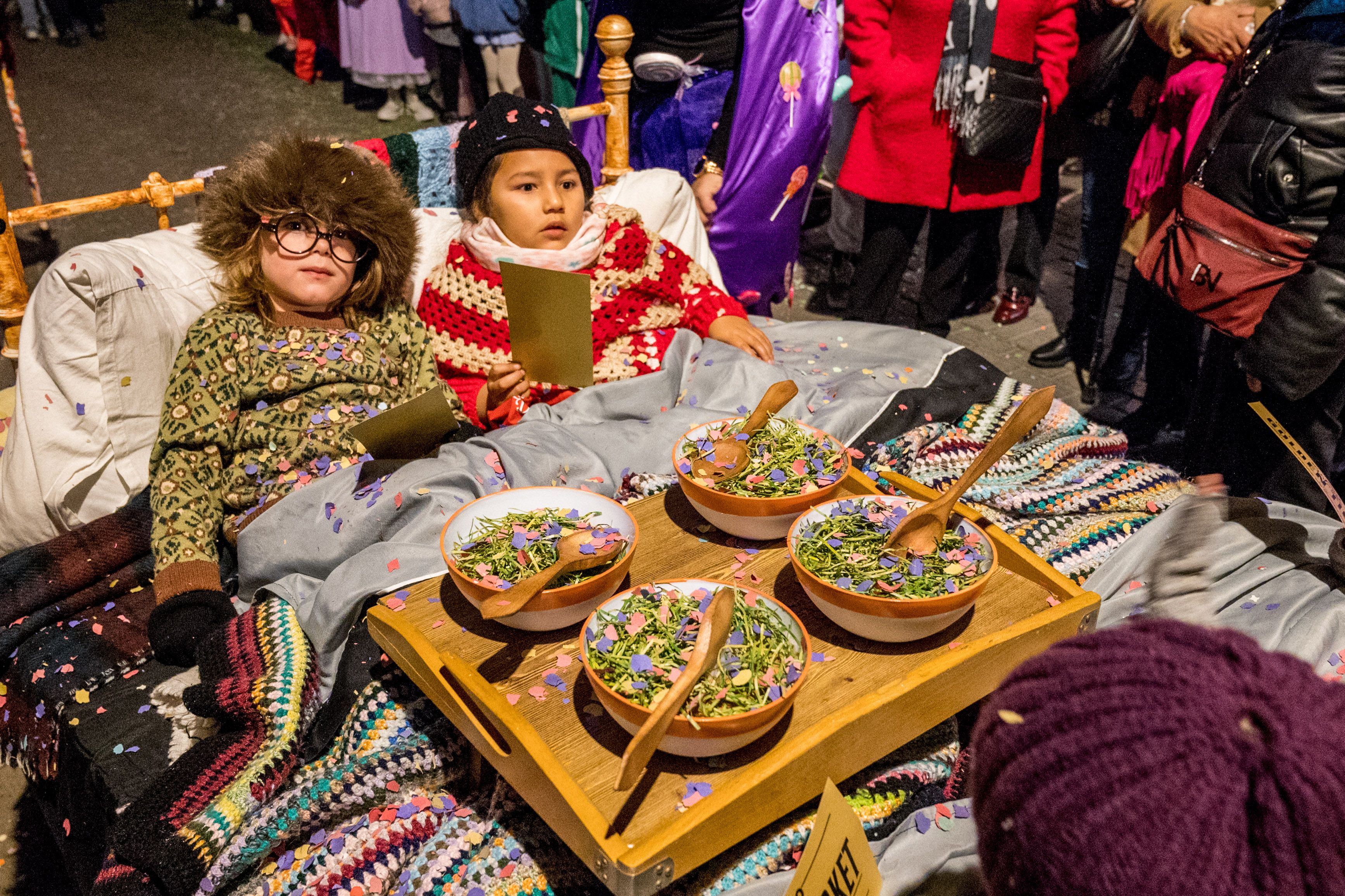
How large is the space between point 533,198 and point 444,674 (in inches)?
58.7

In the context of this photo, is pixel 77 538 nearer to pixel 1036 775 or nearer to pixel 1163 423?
pixel 1036 775

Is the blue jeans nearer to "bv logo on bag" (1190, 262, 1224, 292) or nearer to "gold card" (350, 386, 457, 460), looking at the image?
"bv logo on bag" (1190, 262, 1224, 292)

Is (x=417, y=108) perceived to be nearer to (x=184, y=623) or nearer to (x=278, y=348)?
(x=278, y=348)

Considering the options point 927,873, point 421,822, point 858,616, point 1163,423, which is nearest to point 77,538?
point 421,822

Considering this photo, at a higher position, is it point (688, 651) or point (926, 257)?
point (688, 651)

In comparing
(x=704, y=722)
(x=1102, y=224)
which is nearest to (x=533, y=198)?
(x=704, y=722)

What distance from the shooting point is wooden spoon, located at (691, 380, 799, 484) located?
173 centimetres

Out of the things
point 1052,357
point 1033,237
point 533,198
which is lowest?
point 1052,357

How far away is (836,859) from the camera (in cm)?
115

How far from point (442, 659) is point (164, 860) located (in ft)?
1.84

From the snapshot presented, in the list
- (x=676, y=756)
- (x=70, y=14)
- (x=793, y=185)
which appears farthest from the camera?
(x=70, y=14)

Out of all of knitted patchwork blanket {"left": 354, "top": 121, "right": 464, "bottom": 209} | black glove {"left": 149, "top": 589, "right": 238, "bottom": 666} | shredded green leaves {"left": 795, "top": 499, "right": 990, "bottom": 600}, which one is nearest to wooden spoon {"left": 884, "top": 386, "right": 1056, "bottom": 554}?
shredded green leaves {"left": 795, "top": 499, "right": 990, "bottom": 600}

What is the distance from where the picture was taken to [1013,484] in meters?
2.27

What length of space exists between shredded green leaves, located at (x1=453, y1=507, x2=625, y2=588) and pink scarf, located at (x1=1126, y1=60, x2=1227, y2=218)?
245cm
